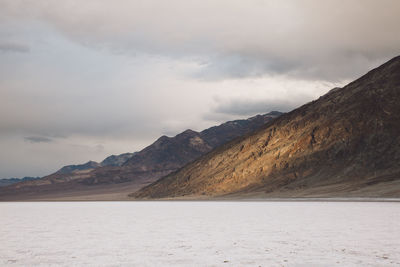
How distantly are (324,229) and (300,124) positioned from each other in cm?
9739

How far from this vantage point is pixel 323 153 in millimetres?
101062

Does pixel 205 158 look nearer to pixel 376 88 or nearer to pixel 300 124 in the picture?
pixel 300 124

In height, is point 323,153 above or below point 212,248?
above

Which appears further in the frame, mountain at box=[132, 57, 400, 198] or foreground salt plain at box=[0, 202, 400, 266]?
mountain at box=[132, 57, 400, 198]

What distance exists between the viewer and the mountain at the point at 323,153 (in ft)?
289

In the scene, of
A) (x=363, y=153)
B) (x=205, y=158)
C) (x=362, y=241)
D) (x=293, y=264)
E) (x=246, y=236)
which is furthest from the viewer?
(x=205, y=158)

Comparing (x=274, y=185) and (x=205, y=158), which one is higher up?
(x=205, y=158)

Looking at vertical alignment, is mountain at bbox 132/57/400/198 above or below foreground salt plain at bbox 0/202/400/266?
above

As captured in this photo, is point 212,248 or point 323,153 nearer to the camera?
point 212,248

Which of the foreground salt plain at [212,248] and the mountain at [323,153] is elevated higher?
the mountain at [323,153]

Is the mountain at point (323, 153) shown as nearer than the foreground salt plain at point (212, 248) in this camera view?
No

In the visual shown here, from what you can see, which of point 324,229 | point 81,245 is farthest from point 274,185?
point 81,245

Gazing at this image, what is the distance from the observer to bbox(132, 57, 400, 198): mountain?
8800 centimetres

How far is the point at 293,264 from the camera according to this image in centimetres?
1105
